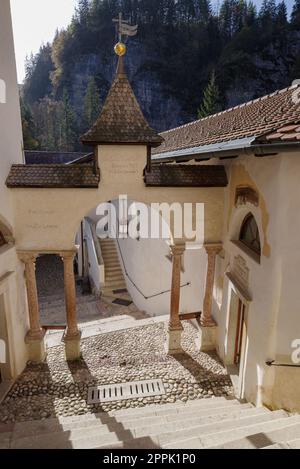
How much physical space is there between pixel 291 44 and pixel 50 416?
5413 centimetres

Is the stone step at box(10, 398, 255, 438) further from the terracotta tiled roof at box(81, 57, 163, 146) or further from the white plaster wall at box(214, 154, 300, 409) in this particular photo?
the terracotta tiled roof at box(81, 57, 163, 146)

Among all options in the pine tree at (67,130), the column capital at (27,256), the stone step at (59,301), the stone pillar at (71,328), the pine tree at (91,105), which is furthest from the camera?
the pine tree at (91,105)

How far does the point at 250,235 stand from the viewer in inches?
235

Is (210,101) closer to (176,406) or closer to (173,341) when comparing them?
(173,341)

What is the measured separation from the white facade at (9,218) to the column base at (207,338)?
4.40 m

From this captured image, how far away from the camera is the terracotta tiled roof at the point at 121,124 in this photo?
6.01 meters

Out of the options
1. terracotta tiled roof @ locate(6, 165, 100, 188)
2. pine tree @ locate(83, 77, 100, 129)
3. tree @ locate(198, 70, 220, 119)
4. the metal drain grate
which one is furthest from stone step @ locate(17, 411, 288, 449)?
pine tree @ locate(83, 77, 100, 129)

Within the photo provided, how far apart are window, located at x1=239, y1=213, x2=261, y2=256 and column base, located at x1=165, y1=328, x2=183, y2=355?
300 centimetres

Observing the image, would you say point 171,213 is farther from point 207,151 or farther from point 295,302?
point 295,302

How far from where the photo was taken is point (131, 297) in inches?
551

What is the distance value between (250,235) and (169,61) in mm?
53235

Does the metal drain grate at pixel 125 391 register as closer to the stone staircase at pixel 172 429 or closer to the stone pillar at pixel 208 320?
the stone staircase at pixel 172 429

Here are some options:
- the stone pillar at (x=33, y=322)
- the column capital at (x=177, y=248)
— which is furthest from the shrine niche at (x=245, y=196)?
the stone pillar at (x=33, y=322)
